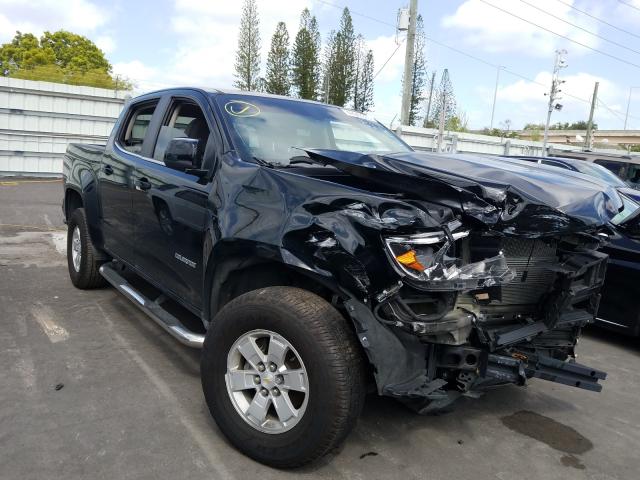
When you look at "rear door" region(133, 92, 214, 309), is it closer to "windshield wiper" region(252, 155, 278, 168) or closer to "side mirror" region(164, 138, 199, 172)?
"side mirror" region(164, 138, 199, 172)

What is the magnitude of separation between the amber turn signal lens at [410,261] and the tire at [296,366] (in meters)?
0.42

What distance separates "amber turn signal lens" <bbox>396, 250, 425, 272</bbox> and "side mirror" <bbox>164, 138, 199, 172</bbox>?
157 cm

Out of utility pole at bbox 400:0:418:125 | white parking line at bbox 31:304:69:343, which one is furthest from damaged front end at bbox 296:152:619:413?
utility pole at bbox 400:0:418:125

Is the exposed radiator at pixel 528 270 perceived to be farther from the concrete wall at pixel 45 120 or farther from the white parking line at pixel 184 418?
the concrete wall at pixel 45 120

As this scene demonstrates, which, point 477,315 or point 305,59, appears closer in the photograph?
point 477,315

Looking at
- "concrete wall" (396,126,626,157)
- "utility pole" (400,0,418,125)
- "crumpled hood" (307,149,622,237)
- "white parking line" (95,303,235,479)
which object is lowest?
"white parking line" (95,303,235,479)

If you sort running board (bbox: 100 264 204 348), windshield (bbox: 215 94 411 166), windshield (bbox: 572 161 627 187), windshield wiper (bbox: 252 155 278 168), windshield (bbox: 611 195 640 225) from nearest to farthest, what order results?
windshield wiper (bbox: 252 155 278 168) < running board (bbox: 100 264 204 348) < windshield (bbox: 215 94 411 166) < windshield (bbox: 611 195 640 225) < windshield (bbox: 572 161 627 187)

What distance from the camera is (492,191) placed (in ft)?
8.29

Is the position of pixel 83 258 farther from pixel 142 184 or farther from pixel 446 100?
pixel 446 100

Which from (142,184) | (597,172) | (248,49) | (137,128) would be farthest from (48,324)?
(248,49)

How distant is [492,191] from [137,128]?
10.8 ft

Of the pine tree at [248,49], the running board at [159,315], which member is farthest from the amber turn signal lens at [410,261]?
the pine tree at [248,49]

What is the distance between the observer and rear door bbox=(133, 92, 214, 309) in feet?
11.1

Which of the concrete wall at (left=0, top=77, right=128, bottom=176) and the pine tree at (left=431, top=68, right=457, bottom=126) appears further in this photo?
the pine tree at (left=431, top=68, right=457, bottom=126)
